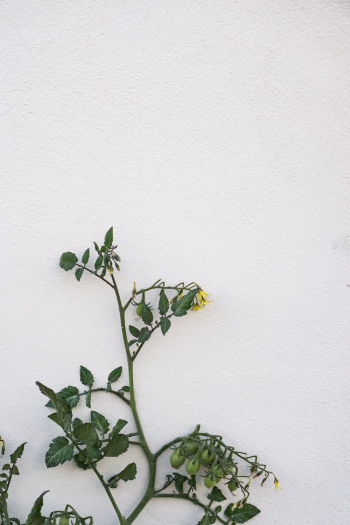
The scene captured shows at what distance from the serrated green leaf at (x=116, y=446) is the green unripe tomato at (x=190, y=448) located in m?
0.16

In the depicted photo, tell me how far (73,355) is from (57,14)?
896 millimetres

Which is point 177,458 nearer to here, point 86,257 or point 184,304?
point 184,304

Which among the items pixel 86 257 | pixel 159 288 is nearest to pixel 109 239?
pixel 86 257

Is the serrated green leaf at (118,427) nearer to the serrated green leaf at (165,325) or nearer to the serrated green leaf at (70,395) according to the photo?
the serrated green leaf at (70,395)

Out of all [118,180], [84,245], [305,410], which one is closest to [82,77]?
[118,180]

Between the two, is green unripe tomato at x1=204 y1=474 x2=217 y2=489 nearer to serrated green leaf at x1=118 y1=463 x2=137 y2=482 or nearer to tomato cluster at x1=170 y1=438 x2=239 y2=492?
tomato cluster at x1=170 y1=438 x2=239 y2=492

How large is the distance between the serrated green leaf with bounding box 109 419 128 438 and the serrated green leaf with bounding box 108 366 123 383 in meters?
0.11

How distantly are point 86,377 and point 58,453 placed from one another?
20 centimetres

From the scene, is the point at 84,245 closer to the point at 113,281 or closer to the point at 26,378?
the point at 113,281

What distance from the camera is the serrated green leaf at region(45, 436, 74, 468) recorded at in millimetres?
1199

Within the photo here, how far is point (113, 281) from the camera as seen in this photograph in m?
1.22

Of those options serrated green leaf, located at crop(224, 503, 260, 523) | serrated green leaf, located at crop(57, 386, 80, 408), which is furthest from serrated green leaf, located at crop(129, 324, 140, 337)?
serrated green leaf, located at crop(224, 503, 260, 523)

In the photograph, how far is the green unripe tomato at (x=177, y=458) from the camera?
48.1 inches

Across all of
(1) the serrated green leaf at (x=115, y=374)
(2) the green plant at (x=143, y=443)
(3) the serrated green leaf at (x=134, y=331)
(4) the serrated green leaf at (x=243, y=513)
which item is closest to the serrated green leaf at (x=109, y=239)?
(2) the green plant at (x=143, y=443)
